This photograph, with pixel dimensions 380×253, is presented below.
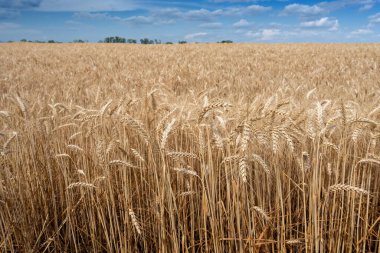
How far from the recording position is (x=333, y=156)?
2.24 m

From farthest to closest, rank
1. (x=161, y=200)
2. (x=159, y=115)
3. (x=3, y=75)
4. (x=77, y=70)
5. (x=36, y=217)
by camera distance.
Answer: (x=77, y=70), (x=3, y=75), (x=159, y=115), (x=36, y=217), (x=161, y=200)

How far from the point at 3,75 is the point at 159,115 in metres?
7.14

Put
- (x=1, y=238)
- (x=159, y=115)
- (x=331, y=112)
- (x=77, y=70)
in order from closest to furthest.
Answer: (x=1, y=238)
(x=331, y=112)
(x=159, y=115)
(x=77, y=70)

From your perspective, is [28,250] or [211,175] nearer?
[211,175]

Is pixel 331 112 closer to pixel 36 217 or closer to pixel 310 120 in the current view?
pixel 310 120

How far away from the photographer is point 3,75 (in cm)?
827

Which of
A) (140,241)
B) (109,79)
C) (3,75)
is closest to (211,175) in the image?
(140,241)

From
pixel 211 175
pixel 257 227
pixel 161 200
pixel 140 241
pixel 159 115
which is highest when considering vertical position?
pixel 159 115

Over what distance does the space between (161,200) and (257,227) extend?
0.58 metres

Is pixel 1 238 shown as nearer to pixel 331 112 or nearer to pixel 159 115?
pixel 159 115

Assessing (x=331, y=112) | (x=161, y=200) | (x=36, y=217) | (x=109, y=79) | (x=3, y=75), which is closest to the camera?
(x=161, y=200)

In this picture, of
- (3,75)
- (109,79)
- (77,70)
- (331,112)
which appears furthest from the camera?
(77,70)

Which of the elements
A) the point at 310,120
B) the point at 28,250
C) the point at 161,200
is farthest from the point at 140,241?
the point at 310,120

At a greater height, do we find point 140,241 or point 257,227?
point 257,227
